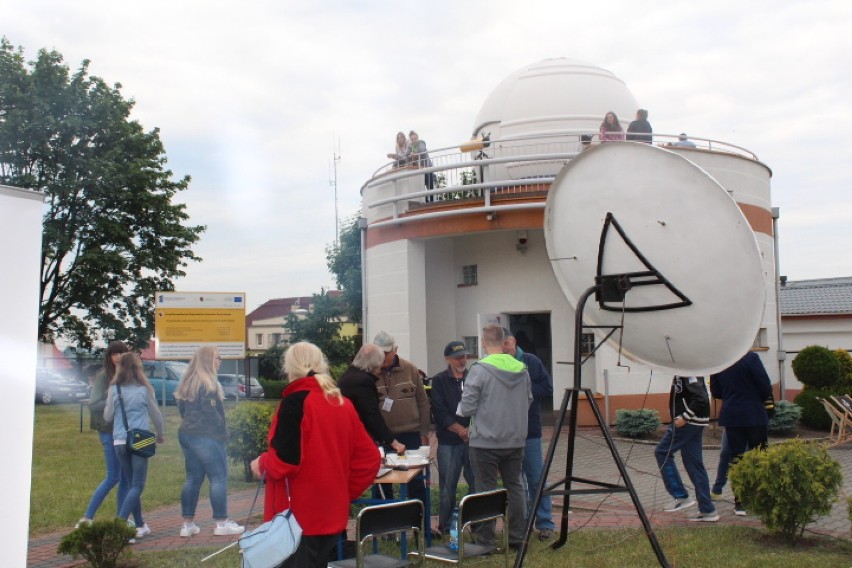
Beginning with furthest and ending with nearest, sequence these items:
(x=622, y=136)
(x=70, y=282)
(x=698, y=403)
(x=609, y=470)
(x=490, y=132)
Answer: (x=70, y=282)
(x=490, y=132)
(x=622, y=136)
(x=609, y=470)
(x=698, y=403)

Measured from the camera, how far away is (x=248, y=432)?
10.9 metres

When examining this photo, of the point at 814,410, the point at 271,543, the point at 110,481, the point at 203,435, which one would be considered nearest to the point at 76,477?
the point at 110,481

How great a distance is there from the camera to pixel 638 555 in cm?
655

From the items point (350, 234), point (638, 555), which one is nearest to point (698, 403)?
point (638, 555)

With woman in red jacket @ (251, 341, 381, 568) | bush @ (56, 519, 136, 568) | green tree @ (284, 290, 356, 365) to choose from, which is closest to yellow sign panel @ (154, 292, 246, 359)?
bush @ (56, 519, 136, 568)

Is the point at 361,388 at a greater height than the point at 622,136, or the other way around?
the point at 622,136

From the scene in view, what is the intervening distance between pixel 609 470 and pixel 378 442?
21.1 feet

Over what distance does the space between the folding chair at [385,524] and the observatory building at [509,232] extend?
10.3m

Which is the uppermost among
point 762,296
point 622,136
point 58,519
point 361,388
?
point 622,136

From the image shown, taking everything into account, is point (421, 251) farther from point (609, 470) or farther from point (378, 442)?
point (378, 442)

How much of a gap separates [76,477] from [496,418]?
8.69 metres

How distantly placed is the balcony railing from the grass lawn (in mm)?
7219

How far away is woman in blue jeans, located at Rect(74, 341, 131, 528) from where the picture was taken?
7746 millimetres

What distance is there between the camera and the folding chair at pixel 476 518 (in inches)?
221
